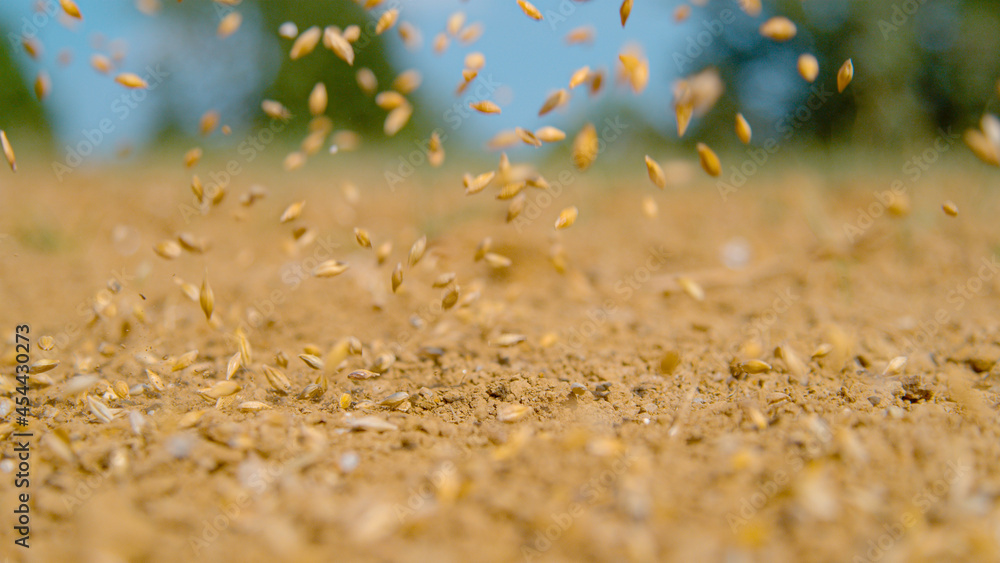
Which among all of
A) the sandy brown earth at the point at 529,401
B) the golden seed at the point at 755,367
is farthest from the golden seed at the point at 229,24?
the golden seed at the point at 755,367

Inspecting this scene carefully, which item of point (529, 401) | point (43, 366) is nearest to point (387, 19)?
point (529, 401)

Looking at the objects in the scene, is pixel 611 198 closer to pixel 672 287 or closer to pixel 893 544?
pixel 672 287

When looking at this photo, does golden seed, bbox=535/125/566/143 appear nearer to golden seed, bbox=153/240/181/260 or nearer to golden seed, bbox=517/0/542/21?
golden seed, bbox=517/0/542/21

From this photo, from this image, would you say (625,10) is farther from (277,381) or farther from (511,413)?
(277,381)

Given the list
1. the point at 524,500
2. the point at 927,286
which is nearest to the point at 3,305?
the point at 524,500

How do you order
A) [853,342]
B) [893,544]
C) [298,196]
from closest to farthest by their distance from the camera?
[893,544] → [853,342] → [298,196]

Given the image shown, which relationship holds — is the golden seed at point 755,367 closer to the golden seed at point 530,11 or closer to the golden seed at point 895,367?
the golden seed at point 895,367
